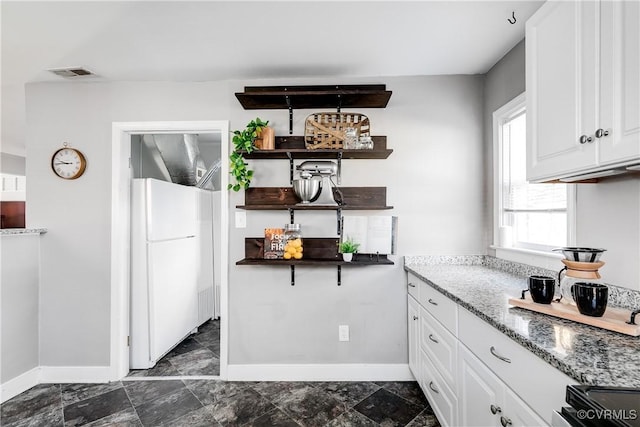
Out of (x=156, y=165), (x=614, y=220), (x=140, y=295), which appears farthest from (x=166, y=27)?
(x=614, y=220)

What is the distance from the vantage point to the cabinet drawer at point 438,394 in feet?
5.10

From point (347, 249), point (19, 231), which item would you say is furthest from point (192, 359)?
point (347, 249)

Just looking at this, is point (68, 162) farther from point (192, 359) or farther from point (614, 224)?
point (614, 224)

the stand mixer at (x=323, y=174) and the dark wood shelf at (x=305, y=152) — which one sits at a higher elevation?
the dark wood shelf at (x=305, y=152)

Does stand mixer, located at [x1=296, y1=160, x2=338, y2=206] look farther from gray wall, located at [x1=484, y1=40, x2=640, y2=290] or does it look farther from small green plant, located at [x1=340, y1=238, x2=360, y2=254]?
gray wall, located at [x1=484, y1=40, x2=640, y2=290]

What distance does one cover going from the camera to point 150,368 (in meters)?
2.59

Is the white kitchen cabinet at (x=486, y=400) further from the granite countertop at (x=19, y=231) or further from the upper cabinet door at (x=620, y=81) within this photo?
the granite countertop at (x=19, y=231)

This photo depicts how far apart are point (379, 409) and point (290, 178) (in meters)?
1.76

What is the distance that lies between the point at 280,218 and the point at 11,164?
597cm

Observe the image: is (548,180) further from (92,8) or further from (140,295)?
(140,295)

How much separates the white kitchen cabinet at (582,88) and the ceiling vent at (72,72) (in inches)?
113

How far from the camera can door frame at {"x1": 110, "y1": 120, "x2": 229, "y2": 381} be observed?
2.42 metres

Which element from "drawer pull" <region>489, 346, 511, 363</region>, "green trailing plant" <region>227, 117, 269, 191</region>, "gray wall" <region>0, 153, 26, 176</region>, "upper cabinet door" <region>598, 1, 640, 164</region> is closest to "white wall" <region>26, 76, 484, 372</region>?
"green trailing plant" <region>227, 117, 269, 191</region>
